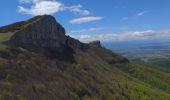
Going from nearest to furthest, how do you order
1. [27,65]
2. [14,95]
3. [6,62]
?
[14,95], [6,62], [27,65]

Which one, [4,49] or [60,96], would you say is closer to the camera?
[60,96]

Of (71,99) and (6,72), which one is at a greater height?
(6,72)

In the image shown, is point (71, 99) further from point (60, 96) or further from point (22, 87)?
point (22, 87)

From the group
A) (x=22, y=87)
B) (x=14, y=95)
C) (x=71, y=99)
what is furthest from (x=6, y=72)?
(x=71, y=99)

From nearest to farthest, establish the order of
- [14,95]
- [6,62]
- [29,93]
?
[14,95]
[29,93]
[6,62]

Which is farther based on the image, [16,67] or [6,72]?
[16,67]

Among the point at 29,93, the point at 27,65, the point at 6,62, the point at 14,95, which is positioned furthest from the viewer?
the point at 27,65

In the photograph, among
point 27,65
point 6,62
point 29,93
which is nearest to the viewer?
point 29,93

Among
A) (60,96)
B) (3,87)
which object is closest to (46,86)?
(60,96)

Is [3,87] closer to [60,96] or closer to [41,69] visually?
[60,96]
